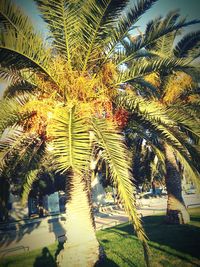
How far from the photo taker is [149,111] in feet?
19.6

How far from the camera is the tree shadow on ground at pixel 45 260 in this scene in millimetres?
10174

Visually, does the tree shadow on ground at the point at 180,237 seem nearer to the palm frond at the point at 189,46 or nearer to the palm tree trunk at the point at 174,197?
the palm tree trunk at the point at 174,197

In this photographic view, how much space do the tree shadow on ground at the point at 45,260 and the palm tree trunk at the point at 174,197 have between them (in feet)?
23.1

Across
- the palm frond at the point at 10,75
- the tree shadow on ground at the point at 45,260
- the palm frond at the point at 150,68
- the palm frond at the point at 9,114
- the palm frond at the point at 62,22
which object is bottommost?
the tree shadow on ground at the point at 45,260

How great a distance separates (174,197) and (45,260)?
25.5ft

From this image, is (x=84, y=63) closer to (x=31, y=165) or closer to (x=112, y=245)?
(x=31, y=165)

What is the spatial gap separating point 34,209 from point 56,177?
1848cm

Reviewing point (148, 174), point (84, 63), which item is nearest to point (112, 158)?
point (84, 63)

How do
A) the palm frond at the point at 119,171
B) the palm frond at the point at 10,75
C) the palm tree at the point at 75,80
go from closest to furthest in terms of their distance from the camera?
the palm frond at the point at 119,171
the palm tree at the point at 75,80
the palm frond at the point at 10,75

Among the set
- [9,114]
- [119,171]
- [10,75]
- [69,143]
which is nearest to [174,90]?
[10,75]

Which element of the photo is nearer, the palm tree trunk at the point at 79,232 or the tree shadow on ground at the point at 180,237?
the palm tree trunk at the point at 79,232

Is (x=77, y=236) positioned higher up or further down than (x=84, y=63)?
further down

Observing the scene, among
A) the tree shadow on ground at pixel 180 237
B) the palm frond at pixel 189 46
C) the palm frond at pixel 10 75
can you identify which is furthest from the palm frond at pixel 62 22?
the tree shadow on ground at pixel 180 237

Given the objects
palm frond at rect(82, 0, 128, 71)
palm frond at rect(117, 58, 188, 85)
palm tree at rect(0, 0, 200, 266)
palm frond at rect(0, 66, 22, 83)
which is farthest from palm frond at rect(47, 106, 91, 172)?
palm frond at rect(0, 66, 22, 83)
